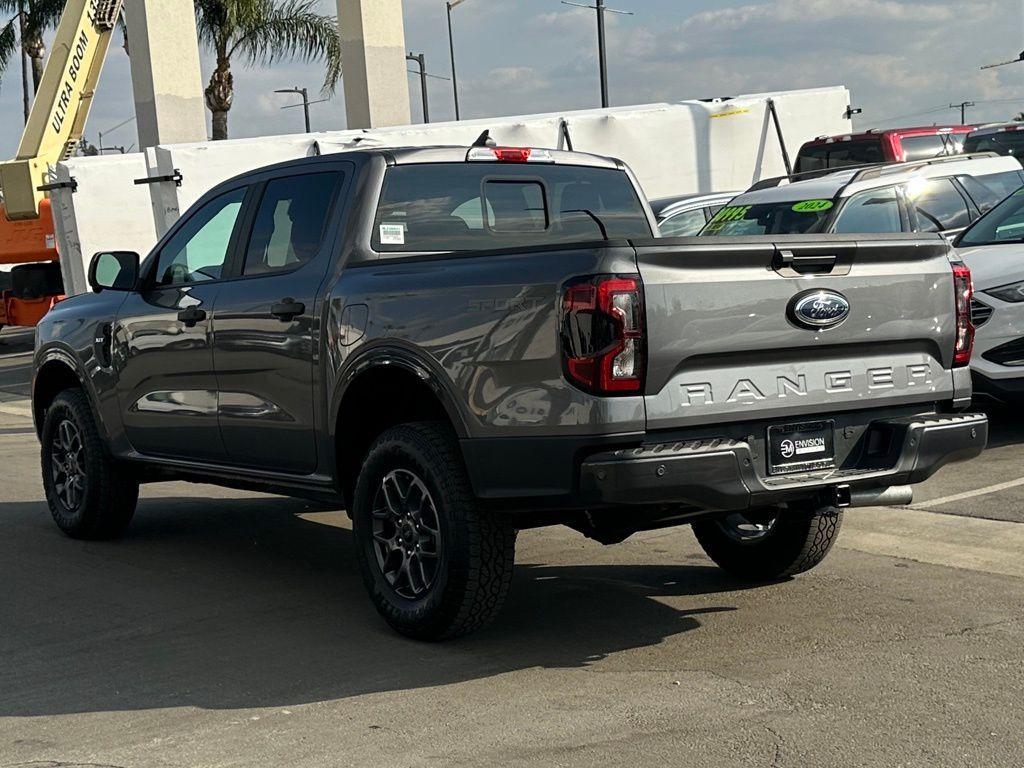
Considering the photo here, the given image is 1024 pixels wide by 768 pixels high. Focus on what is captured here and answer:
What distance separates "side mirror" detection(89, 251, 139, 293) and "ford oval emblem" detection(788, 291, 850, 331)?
3.74 m

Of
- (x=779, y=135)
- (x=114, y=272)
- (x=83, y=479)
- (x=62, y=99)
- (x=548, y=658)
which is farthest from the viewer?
(x=62, y=99)

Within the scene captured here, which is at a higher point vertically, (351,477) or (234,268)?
(234,268)

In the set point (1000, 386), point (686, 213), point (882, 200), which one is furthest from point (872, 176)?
point (686, 213)

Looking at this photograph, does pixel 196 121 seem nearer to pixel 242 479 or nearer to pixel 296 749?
pixel 242 479

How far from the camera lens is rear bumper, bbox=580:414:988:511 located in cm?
474

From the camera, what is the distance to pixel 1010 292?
9.59m

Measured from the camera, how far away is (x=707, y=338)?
16.0 feet

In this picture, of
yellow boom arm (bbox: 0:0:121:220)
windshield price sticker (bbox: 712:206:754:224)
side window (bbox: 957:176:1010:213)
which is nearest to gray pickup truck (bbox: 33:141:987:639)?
windshield price sticker (bbox: 712:206:754:224)

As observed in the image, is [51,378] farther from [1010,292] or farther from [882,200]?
[882,200]

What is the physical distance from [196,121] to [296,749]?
66.5ft

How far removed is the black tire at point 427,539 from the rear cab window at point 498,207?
Result: 958 mm

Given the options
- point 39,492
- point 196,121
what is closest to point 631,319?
point 39,492

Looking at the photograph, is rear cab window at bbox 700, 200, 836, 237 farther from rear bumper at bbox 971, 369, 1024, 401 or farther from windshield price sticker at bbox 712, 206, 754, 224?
rear bumper at bbox 971, 369, 1024, 401

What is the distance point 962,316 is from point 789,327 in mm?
933
